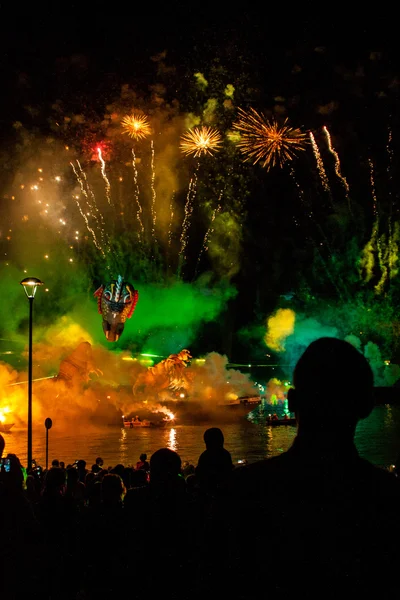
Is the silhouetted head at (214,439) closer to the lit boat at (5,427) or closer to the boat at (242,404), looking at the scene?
the lit boat at (5,427)

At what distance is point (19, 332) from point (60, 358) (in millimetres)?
7848

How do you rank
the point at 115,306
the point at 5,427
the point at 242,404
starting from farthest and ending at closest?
the point at 242,404, the point at 5,427, the point at 115,306

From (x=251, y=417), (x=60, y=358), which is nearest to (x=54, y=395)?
(x=60, y=358)

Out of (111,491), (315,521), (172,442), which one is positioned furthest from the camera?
(172,442)

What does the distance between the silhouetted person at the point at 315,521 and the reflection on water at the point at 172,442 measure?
25906 millimetres

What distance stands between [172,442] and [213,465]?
31.0m

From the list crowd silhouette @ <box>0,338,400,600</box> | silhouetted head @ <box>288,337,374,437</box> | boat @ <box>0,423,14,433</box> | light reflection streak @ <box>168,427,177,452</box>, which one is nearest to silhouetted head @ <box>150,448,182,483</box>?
crowd silhouette @ <box>0,338,400,600</box>

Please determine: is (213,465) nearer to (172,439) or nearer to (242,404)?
(172,439)

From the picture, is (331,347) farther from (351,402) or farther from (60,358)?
(60,358)

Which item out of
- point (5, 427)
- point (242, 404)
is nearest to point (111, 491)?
point (5, 427)

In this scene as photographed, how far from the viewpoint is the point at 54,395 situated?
135 feet

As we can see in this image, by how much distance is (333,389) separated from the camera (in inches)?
81.2

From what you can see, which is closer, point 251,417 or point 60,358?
point 60,358

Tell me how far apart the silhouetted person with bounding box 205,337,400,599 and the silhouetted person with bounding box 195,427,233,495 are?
2851mm
